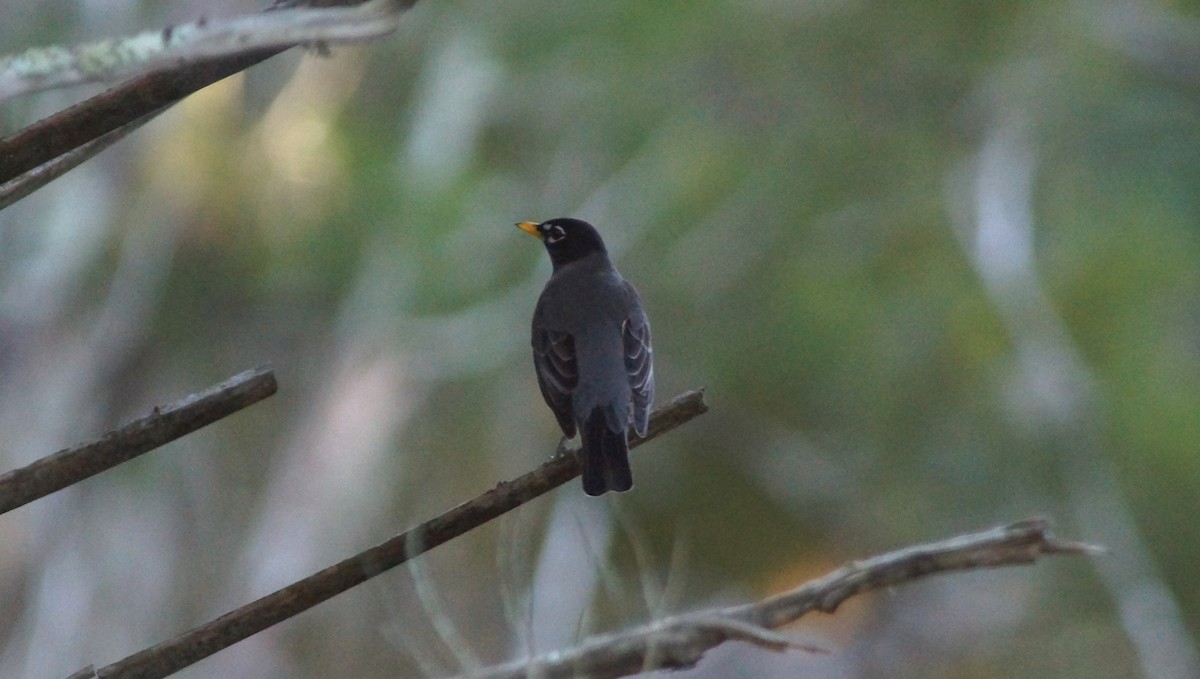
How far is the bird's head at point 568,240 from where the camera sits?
262 inches

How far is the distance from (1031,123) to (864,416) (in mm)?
3618

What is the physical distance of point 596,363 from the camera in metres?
5.53

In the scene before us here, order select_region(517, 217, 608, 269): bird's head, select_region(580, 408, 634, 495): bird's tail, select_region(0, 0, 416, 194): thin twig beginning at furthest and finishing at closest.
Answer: select_region(517, 217, 608, 269): bird's head
select_region(580, 408, 634, 495): bird's tail
select_region(0, 0, 416, 194): thin twig

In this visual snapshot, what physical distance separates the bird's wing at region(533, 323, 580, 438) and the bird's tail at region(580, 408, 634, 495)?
0.21 metres

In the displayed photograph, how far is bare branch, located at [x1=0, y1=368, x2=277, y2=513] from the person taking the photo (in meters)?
1.90

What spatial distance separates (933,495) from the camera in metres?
13.0

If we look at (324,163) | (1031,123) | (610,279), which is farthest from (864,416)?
(610,279)

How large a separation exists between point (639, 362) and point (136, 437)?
377cm

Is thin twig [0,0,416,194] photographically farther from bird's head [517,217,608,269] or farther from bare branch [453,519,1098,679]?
bird's head [517,217,608,269]

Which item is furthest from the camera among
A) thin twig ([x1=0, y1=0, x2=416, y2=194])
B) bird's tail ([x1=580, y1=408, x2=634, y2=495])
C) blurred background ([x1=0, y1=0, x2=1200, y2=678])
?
blurred background ([x1=0, y1=0, x2=1200, y2=678])

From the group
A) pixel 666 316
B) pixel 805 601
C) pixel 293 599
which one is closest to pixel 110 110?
pixel 293 599

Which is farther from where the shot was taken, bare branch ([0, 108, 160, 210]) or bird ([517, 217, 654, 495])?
bird ([517, 217, 654, 495])

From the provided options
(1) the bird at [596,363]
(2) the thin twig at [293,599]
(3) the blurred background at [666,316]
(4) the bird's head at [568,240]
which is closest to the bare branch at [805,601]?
(2) the thin twig at [293,599]

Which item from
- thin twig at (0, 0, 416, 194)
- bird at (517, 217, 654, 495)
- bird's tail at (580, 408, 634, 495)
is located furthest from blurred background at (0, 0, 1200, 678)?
thin twig at (0, 0, 416, 194)
